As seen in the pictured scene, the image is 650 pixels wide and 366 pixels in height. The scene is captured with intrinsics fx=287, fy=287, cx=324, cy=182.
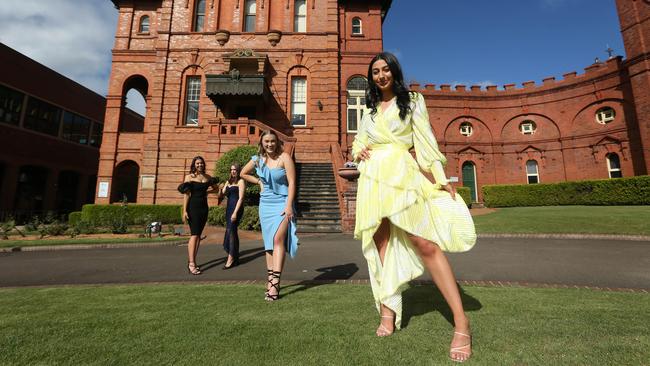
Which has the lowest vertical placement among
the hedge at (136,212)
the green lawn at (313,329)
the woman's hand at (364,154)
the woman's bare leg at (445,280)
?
the green lawn at (313,329)

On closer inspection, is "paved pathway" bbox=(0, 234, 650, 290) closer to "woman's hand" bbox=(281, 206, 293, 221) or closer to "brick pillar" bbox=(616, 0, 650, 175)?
"woman's hand" bbox=(281, 206, 293, 221)

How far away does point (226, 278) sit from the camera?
4.53m

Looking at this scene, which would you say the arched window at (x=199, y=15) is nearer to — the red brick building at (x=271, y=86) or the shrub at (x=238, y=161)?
the red brick building at (x=271, y=86)

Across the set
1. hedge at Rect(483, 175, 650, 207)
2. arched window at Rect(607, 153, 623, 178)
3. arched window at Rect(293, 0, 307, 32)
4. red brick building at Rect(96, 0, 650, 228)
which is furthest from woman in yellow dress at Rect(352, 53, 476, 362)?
arched window at Rect(607, 153, 623, 178)

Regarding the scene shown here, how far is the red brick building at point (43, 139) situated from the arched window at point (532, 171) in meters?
36.8

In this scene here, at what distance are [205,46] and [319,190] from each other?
1345cm

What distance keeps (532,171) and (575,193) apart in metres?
5.17

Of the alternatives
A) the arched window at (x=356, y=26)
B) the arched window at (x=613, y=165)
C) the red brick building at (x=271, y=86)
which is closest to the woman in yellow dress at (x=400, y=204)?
the red brick building at (x=271, y=86)

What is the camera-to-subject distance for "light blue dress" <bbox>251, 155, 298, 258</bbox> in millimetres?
3549

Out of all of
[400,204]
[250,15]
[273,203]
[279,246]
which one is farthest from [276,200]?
[250,15]

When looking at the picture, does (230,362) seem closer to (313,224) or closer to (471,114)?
(313,224)

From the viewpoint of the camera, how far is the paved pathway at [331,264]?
14.2 feet

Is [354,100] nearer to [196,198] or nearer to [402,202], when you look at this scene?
[196,198]

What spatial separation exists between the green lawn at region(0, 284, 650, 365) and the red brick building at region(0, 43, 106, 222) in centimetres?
2258
